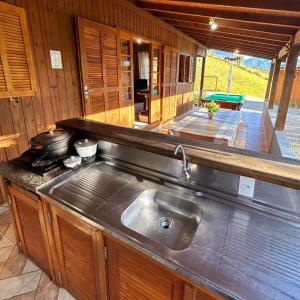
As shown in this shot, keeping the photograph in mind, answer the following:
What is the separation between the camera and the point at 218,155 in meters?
1.15

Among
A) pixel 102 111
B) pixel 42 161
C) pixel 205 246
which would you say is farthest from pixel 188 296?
pixel 102 111

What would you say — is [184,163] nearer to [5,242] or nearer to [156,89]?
[5,242]

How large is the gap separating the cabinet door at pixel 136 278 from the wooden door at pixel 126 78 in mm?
3158

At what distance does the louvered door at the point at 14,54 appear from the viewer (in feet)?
6.50

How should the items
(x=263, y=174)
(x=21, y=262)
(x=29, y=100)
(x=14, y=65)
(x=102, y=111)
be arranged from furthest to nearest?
(x=102, y=111) < (x=29, y=100) < (x=14, y=65) < (x=21, y=262) < (x=263, y=174)

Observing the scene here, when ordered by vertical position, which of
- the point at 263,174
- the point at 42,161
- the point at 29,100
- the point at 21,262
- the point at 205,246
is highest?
the point at 29,100

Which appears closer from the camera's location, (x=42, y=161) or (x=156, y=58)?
(x=42, y=161)

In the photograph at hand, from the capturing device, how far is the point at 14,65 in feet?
6.91

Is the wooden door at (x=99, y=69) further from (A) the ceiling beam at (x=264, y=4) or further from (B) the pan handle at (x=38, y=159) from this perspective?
(B) the pan handle at (x=38, y=159)

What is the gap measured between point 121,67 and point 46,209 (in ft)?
10.0

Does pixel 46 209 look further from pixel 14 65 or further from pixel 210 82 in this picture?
pixel 210 82

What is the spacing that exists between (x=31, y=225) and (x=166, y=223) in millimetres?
910

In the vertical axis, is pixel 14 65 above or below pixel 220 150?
above

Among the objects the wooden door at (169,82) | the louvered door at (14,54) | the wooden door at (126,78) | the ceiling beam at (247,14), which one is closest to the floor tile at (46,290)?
the louvered door at (14,54)
